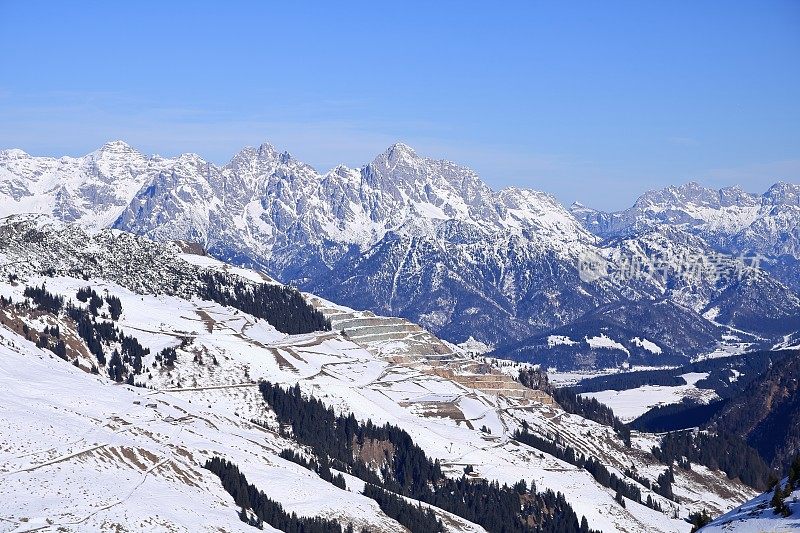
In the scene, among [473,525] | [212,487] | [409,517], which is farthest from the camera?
[473,525]

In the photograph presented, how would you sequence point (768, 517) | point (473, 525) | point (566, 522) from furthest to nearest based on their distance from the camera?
point (566, 522), point (473, 525), point (768, 517)

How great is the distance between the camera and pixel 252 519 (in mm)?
151625

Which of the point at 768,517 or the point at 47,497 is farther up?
the point at 768,517

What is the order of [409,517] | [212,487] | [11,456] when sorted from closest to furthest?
[11,456] < [212,487] < [409,517]

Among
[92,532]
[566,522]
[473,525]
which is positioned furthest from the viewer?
[566,522]

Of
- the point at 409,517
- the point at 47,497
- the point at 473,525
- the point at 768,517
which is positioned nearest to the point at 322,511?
the point at 409,517

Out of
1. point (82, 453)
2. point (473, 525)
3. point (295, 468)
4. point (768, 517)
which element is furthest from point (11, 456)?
point (768, 517)

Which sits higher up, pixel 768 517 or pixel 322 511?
pixel 768 517

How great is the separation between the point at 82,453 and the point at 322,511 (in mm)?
32685

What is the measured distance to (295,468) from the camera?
609 feet

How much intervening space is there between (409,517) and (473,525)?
15302mm

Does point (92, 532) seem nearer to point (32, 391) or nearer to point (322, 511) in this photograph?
point (322, 511)

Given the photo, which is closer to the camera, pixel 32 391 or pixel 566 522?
pixel 32 391

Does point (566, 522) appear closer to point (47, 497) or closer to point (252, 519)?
point (252, 519)
